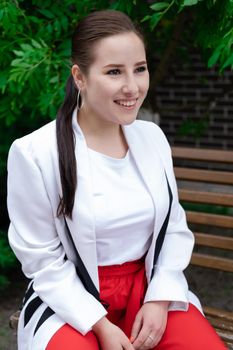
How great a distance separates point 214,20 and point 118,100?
4.59ft

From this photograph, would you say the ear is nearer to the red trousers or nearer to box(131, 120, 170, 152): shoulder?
box(131, 120, 170, 152): shoulder

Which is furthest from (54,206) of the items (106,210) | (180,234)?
(180,234)

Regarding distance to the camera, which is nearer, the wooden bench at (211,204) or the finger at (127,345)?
the finger at (127,345)

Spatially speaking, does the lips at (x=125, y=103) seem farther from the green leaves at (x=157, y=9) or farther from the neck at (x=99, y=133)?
the green leaves at (x=157, y=9)

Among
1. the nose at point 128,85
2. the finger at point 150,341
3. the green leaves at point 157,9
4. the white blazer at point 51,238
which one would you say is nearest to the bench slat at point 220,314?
the white blazer at point 51,238

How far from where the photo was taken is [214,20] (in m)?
3.30

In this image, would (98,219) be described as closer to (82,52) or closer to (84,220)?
(84,220)

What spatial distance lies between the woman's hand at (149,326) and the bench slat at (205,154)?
44.1 inches

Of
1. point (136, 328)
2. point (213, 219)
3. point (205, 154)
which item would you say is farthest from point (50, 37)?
point (136, 328)

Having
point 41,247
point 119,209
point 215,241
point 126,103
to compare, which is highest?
point 126,103

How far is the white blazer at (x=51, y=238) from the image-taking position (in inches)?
83.4

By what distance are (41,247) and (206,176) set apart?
1.24 m

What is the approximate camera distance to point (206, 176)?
316cm

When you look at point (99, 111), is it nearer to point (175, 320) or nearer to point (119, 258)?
point (119, 258)
